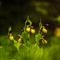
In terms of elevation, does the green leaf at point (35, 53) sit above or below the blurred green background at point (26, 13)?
below

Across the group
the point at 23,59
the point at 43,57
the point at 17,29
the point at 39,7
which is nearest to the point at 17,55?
the point at 23,59

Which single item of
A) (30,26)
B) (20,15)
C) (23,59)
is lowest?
(23,59)

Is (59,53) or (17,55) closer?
(17,55)

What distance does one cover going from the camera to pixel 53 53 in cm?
201

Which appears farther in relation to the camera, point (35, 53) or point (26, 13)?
point (26, 13)

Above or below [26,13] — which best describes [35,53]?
below

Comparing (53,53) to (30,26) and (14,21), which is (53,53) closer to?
(30,26)

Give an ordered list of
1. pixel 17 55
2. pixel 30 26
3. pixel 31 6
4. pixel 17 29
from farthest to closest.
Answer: pixel 31 6
pixel 17 29
pixel 30 26
pixel 17 55

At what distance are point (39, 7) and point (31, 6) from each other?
256 mm

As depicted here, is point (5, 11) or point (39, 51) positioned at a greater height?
point (5, 11)

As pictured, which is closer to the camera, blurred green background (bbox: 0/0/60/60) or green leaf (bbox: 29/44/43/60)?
green leaf (bbox: 29/44/43/60)

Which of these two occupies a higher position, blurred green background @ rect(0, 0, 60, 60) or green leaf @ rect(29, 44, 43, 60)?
blurred green background @ rect(0, 0, 60, 60)

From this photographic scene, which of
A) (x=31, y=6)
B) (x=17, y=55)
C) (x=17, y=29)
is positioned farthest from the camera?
(x=31, y=6)

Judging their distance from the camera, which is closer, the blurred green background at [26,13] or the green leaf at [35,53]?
the green leaf at [35,53]
